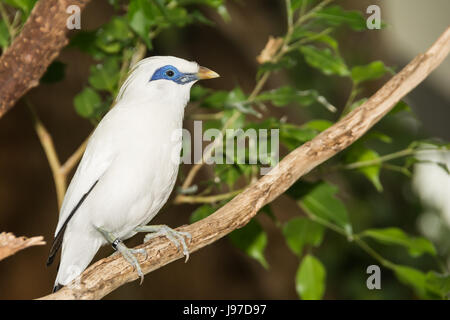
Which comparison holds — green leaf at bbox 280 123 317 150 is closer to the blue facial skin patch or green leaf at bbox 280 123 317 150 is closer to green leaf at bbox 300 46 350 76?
green leaf at bbox 300 46 350 76

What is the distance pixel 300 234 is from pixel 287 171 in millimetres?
414

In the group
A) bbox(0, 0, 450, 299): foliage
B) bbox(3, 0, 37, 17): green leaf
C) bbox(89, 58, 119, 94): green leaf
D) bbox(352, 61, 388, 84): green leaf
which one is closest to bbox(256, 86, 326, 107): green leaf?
bbox(0, 0, 450, 299): foliage

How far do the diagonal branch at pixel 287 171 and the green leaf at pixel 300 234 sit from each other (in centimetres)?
37

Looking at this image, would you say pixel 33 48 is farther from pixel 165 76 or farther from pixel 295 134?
pixel 295 134

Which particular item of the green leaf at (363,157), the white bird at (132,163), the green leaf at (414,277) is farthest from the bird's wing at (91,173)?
the green leaf at (414,277)

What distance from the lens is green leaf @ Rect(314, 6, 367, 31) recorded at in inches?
60.4

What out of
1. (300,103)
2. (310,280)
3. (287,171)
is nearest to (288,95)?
(300,103)

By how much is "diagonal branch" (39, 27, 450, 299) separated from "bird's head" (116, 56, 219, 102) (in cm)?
30

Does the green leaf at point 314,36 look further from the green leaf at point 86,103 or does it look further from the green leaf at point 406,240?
the green leaf at point 86,103

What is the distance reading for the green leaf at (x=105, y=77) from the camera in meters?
1.76

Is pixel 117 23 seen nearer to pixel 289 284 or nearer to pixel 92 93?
pixel 92 93

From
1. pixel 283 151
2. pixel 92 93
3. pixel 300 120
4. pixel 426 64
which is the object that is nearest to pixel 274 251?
A: pixel 283 151
